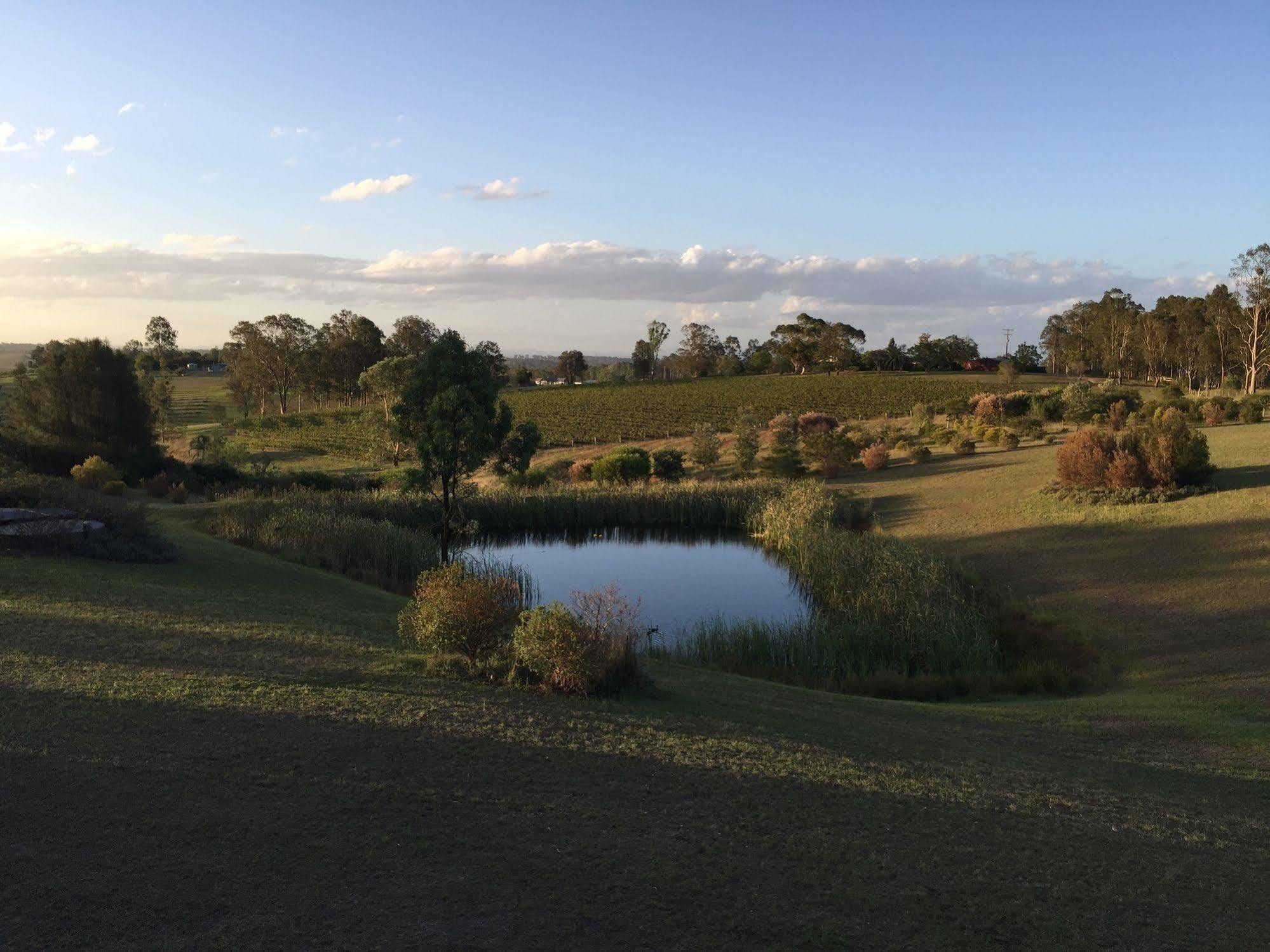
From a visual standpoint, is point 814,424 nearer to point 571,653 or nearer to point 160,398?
point 160,398

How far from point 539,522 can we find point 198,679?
2618 centimetres

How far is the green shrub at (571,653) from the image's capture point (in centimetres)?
855

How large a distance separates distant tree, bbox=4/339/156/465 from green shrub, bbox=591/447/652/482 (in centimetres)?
1865

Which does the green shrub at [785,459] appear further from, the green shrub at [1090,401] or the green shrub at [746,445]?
the green shrub at [1090,401]

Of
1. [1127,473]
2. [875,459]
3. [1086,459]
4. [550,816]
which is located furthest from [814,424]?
[550,816]

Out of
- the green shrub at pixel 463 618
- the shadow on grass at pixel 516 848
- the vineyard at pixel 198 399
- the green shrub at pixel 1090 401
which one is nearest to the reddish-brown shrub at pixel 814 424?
the green shrub at pixel 1090 401

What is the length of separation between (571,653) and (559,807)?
2.75 m

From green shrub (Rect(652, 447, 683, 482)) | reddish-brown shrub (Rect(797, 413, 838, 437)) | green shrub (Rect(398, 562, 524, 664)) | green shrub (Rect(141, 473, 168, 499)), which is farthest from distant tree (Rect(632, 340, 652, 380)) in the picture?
green shrub (Rect(398, 562, 524, 664))

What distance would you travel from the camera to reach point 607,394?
88438 mm

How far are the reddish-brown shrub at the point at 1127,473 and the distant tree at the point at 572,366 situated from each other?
326 feet

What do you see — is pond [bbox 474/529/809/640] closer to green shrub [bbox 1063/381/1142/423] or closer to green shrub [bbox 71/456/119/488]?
green shrub [bbox 71/456/119/488]

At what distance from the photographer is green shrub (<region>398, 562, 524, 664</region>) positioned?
9242 mm

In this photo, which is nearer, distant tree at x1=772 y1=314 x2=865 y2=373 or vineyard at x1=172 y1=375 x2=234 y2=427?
vineyard at x1=172 y1=375 x2=234 y2=427

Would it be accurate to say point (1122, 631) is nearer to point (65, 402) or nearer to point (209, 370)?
point (65, 402)
